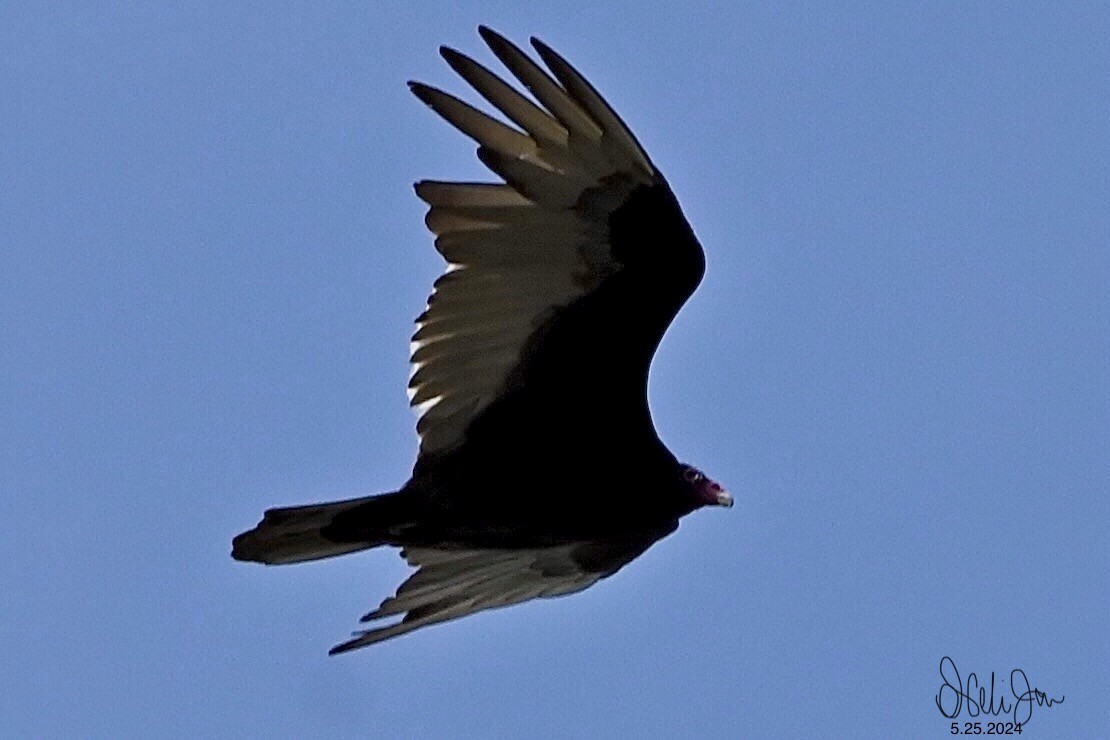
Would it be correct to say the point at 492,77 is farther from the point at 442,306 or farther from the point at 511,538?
the point at 511,538

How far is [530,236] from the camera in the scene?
14.9 meters

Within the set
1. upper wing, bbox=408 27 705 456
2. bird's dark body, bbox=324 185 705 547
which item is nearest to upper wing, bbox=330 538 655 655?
bird's dark body, bbox=324 185 705 547

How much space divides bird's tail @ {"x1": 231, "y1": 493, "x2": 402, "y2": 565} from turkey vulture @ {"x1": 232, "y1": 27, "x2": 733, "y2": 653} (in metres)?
0.01

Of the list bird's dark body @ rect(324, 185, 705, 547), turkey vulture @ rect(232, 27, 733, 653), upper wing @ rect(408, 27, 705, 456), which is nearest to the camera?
upper wing @ rect(408, 27, 705, 456)

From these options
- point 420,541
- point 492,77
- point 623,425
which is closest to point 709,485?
point 623,425

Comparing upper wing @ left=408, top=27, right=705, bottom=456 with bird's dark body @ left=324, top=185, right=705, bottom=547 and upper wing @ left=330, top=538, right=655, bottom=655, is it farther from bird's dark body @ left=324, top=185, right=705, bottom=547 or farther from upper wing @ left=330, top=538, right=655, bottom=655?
upper wing @ left=330, top=538, right=655, bottom=655

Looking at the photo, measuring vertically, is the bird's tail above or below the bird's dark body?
below

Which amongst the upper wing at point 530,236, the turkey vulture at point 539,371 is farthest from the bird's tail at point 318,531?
the upper wing at point 530,236

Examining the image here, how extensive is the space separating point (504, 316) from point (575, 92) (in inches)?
60.3

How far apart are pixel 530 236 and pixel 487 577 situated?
2381mm

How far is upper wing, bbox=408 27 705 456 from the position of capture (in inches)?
566

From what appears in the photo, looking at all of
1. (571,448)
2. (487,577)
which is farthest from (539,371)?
(487,577)

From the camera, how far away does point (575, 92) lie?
1427cm

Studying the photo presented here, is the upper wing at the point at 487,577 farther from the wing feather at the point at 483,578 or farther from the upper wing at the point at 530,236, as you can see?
the upper wing at the point at 530,236
